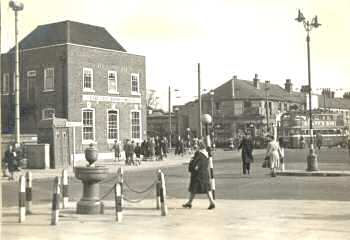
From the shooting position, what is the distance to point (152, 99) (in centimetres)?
10000

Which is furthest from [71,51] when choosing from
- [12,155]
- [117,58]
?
[12,155]

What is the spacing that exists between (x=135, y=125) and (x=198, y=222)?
35251 mm

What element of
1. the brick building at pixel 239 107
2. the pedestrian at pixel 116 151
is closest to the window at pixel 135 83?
the pedestrian at pixel 116 151

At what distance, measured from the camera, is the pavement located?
9.39m

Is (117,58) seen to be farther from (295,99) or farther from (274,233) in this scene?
(295,99)

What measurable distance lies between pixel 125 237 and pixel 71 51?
106ft

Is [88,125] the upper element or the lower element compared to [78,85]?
lower

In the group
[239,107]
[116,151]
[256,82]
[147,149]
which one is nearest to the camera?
[116,151]

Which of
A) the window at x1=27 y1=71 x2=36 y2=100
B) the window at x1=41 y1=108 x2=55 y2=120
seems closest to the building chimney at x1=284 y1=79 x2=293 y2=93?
the window at x1=27 y1=71 x2=36 y2=100

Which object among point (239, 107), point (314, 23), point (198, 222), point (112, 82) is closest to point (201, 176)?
point (198, 222)

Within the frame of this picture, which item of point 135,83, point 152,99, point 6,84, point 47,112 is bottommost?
point 47,112

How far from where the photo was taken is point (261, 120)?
86.1 m

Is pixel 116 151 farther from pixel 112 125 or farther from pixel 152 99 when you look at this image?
pixel 152 99

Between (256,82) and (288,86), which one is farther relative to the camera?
(288,86)
